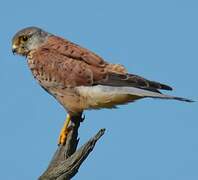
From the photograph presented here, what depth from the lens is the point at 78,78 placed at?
316 inches

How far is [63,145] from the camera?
735 centimetres

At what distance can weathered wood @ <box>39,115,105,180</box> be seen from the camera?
636 centimetres

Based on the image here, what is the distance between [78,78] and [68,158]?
1.61 m

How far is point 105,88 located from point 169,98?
103cm

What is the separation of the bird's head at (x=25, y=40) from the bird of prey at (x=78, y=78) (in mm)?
103

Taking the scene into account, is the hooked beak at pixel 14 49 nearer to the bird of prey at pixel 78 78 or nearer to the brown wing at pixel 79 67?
the bird of prey at pixel 78 78

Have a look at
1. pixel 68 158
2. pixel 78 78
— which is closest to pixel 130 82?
pixel 78 78

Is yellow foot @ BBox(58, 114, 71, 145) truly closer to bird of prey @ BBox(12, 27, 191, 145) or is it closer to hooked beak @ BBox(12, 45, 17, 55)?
bird of prey @ BBox(12, 27, 191, 145)

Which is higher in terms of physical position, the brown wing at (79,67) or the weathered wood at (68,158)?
the brown wing at (79,67)

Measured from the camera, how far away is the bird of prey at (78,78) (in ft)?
25.2

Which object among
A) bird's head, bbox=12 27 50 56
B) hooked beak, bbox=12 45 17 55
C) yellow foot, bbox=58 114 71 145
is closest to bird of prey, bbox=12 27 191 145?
yellow foot, bbox=58 114 71 145

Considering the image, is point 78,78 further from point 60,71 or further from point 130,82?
point 130,82

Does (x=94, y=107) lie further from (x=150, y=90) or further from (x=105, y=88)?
(x=150, y=90)

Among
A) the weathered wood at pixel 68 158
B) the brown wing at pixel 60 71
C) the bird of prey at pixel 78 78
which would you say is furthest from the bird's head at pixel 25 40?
the weathered wood at pixel 68 158
